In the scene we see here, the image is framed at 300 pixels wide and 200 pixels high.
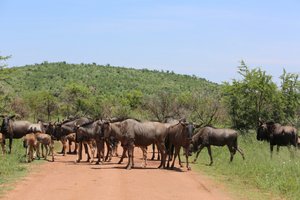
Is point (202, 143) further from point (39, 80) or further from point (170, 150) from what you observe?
point (39, 80)

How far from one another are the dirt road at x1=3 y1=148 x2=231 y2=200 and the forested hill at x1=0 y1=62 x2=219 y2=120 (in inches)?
523

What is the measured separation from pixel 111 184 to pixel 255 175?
5.76 metres

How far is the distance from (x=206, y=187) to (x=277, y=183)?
2.24m

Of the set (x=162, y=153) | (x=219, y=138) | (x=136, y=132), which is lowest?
(x=162, y=153)

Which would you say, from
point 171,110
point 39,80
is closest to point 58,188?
point 171,110

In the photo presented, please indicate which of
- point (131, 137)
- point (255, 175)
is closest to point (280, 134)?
point (255, 175)

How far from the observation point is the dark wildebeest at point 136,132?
64.5 ft

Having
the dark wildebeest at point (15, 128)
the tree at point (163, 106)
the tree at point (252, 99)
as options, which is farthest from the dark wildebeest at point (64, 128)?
the tree at point (163, 106)

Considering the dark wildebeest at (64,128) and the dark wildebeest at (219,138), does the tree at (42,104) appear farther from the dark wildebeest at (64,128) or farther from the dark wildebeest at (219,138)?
the dark wildebeest at (219,138)

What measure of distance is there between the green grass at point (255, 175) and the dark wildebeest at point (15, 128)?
8.57m

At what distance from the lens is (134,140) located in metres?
19.7

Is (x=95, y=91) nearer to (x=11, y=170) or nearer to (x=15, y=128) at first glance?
(x=15, y=128)

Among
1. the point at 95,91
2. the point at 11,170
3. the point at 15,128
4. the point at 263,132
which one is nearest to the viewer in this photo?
the point at 11,170

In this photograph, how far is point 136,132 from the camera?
19766 mm
